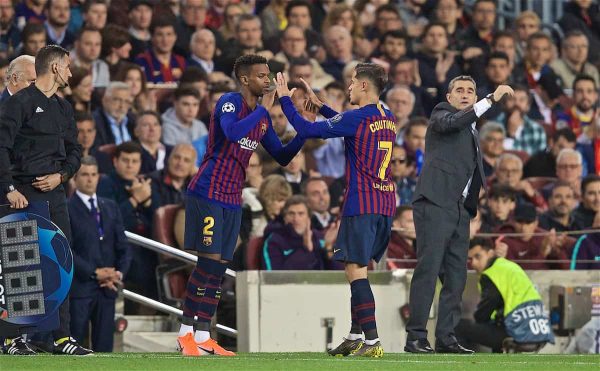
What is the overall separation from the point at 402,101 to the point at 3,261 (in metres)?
8.25

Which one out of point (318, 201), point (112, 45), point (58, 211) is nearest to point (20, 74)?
point (58, 211)

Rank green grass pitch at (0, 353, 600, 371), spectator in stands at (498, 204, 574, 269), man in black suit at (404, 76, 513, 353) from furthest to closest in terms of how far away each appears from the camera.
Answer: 1. spectator in stands at (498, 204, 574, 269)
2. man in black suit at (404, 76, 513, 353)
3. green grass pitch at (0, 353, 600, 371)

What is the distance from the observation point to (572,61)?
2062cm

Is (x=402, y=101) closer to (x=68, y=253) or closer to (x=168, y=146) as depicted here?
(x=168, y=146)

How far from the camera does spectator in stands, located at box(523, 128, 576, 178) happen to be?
59.1ft

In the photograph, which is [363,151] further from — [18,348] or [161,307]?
[161,307]

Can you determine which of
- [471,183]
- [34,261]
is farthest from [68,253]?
[471,183]

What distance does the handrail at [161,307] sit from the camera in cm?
1397

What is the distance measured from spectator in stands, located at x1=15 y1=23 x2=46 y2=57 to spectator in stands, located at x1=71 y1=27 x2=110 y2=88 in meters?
0.56

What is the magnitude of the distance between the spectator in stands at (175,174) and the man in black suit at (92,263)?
158cm

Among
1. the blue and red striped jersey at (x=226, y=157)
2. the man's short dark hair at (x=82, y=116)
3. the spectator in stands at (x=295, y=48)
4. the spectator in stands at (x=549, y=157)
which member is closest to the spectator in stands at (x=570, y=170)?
the spectator in stands at (x=549, y=157)

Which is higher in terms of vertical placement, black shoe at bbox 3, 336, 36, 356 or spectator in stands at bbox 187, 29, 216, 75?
spectator in stands at bbox 187, 29, 216, 75

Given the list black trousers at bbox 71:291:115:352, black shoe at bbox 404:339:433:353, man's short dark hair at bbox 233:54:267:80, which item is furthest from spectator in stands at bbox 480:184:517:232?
man's short dark hair at bbox 233:54:267:80

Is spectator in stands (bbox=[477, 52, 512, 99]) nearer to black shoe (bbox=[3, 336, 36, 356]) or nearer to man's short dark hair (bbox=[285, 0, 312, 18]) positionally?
man's short dark hair (bbox=[285, 0, 312, 18])
